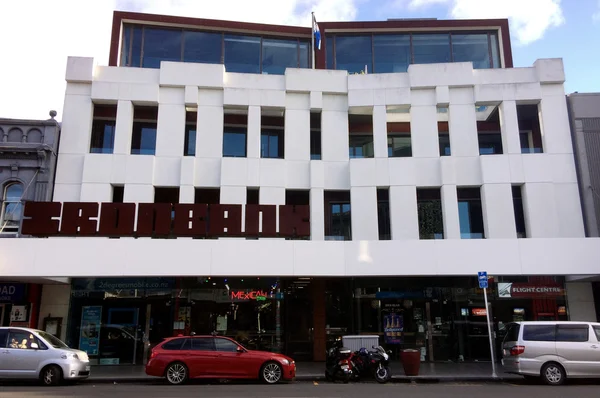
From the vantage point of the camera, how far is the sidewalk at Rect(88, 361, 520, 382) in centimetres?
1560

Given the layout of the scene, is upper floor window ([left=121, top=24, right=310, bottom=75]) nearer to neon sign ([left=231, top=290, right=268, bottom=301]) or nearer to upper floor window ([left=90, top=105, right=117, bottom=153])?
upper floor window ([left=90, top=105, right=117, bottom=153])

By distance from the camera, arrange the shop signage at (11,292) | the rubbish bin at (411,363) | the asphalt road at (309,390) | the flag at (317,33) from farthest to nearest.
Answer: the flag at (317,33), the shop signage at (11,292), the rubbish bin at (411,363), the asphalt road at (309,390)

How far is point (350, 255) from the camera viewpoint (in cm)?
1877

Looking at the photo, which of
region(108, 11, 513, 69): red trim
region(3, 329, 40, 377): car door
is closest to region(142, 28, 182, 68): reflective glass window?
region(108, 11, 513, 69): red trim

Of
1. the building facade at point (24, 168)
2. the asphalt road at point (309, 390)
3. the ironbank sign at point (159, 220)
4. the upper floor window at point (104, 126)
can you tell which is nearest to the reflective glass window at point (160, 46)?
the upper floor window at point (104, 126)

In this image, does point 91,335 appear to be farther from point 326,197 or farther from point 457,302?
point 457,302

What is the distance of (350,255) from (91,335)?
11.4 m

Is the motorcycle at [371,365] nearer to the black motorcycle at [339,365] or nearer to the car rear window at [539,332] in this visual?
the black motorcycle at [339,365]

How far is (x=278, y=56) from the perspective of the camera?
25.1 m

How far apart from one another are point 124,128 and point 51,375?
11.4 meters

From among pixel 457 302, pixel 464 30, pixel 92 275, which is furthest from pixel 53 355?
pixel 464 30

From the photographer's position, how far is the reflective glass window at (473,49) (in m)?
25.0

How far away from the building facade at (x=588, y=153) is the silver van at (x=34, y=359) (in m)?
20.0

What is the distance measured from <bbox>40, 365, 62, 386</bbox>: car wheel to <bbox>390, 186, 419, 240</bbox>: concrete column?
13.7 meters
